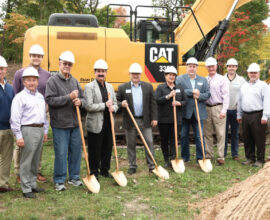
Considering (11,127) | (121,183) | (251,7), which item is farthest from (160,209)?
(251,7)

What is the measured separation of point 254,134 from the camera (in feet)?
23.2

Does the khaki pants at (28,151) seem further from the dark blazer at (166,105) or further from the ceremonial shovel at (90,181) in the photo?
the dark blazer at (166,105)

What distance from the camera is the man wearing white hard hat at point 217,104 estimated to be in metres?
7.07

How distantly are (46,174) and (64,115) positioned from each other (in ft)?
5.40

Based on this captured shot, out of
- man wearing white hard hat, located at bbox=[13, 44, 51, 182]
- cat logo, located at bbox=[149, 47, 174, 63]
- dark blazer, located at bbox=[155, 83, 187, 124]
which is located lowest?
dark blazer, located at bbox=[155, 83, 187, 124]

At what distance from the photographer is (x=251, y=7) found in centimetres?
1852

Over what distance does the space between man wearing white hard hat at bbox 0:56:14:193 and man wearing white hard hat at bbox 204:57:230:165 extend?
4.06 metres

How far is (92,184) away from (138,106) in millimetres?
1750

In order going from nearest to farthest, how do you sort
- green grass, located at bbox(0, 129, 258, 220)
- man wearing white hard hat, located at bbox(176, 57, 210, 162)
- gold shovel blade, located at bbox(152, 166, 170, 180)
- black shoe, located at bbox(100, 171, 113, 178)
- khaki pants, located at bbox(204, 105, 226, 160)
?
green grass, located at bbox(0, 129, 258, 220) → gold shovel blade, located at bbox(152, 166, 170, 180) → black shoe, located at bbox(100, 171, 113, 178) → man wearing white hard hat, located at bbox(176, 57, 210, 162) → khaki pants, located at bbox(204, 105, 226, 160)

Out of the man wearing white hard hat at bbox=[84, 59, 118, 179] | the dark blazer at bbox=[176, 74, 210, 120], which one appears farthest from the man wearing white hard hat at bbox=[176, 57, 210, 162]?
the man wearing white hard hat at bbox=[84, 59, 118, 179]

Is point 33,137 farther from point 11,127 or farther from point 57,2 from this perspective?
point 57,2

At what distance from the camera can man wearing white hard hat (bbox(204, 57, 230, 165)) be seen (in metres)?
7.07

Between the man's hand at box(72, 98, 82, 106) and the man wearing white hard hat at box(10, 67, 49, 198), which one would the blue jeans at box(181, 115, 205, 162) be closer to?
the man's hand at box(72, 98, 82, 106)

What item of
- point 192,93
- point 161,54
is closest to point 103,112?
point 192,93
